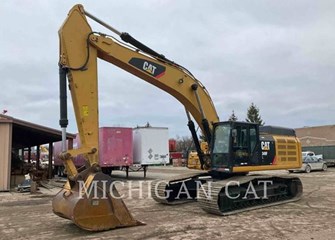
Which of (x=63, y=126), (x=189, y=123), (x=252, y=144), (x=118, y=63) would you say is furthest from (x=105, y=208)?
(x=252, y=144)

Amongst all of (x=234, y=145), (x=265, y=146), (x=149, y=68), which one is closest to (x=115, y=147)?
(x=265, y=146)

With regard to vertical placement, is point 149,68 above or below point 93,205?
above

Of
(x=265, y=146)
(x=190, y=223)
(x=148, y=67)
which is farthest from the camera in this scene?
(x=265, y=146)

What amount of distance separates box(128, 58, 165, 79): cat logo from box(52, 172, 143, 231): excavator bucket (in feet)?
10.3

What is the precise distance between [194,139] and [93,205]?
4.76 meters

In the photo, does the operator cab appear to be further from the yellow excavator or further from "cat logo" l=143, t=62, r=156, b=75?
"cat logo" l=143, t=62, r=156, b=75

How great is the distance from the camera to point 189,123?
1183 cm

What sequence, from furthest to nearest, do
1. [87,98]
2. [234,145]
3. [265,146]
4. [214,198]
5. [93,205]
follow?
[265,146] → [234,145] → [214,198] → [87,98] → [93,205]

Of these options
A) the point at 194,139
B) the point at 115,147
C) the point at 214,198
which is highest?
the point at 115,147

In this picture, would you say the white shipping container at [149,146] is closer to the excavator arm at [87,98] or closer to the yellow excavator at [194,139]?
the yellow excavator at [194,139]

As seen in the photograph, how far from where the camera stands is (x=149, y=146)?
2444 centimetres

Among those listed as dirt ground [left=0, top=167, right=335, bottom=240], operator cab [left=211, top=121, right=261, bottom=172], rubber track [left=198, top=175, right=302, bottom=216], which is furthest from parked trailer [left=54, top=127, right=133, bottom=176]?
rubber track [left=198, top=175, right=302, bottom=216]

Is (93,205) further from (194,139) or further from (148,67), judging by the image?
(194,139)

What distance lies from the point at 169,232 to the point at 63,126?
10.3 ft
